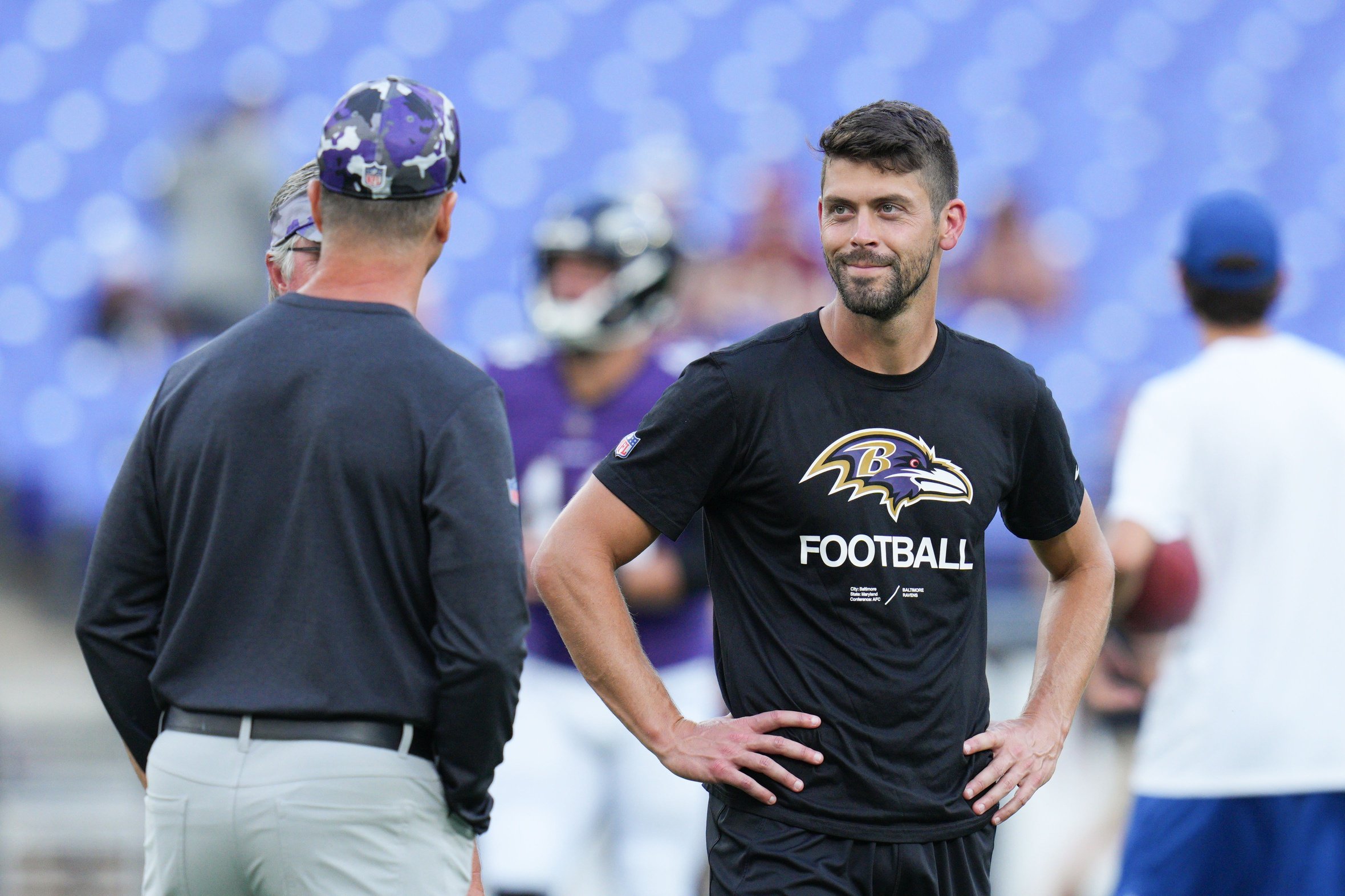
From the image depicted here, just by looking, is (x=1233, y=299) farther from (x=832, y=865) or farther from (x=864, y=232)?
(x=832, y=865)

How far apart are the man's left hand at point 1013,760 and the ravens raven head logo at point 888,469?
44 centimetres

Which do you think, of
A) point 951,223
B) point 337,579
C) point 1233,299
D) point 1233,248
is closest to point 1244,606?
point 1233,299

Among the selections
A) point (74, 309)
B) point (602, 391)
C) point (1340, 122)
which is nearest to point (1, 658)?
point (74, 309)

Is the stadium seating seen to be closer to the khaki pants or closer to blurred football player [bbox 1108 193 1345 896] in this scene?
blurred football player [bbox 1108 193 1345 896]

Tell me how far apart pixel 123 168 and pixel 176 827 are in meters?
8.55

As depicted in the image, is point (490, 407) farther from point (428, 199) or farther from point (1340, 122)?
point (1340, 122)

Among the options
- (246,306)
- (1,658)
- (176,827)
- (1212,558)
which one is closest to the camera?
(176,827)

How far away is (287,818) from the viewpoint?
2229 millimetres

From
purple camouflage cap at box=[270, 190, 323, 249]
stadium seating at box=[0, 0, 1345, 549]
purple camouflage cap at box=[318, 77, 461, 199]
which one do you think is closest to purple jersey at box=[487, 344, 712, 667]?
purple camouflage cap at box=[270, 190, 323, 249]

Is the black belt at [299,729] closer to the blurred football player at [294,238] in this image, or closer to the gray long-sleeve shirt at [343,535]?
the gray long-sleeve shirt at [343,535]

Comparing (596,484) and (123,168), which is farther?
(123,168)

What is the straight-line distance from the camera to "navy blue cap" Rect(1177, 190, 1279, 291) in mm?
4102

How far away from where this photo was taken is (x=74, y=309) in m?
9.37

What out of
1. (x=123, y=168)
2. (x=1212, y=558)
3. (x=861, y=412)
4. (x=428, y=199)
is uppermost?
(x=123, y=168)
